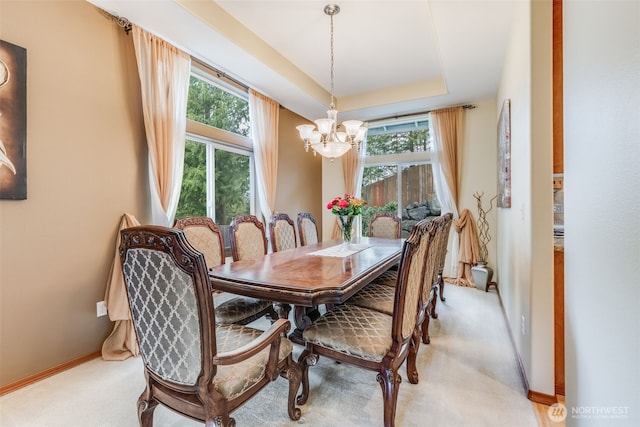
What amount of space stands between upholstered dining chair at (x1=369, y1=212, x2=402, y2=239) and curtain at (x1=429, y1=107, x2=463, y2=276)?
1.14 metres

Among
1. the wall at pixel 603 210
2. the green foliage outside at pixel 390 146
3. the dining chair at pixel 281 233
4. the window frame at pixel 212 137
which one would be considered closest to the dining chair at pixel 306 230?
the dining chair at pixel 281 233

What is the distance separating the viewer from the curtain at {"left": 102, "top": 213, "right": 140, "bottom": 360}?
2.23 metres

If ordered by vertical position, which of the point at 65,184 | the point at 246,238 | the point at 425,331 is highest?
the point at 65,184

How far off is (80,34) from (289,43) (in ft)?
6.07

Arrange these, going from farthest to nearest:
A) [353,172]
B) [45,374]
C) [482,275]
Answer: [353,172], [482,275], [45,374]

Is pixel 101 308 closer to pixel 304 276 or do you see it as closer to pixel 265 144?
pixel 304 276

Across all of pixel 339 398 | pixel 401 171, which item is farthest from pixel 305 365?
pixel 401 171

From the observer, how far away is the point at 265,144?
407 centimetres

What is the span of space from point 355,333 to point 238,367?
0.64m

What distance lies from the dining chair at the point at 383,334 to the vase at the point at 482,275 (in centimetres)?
261

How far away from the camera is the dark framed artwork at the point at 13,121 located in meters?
1.77

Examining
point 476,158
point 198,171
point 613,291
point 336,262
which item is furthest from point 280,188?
point 613,291

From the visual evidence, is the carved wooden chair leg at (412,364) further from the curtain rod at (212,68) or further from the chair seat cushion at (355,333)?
the curtain rod at (212,68)

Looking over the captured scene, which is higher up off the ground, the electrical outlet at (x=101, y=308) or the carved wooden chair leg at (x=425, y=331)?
the electrical outlet at (x=101, y=308)
